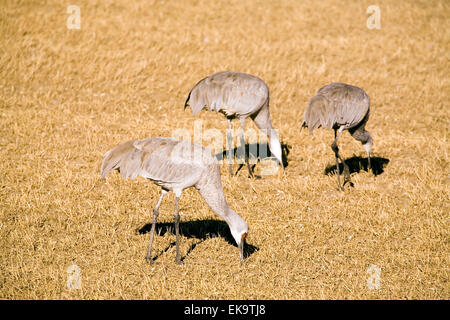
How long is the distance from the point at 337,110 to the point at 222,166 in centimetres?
254

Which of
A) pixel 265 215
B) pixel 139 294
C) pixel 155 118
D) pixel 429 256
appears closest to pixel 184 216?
pixel 265 215

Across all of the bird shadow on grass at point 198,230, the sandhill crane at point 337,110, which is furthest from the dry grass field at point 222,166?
the sandhill crane at point 337,110

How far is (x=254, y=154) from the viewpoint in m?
10.4

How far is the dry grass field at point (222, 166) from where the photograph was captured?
637 centimetres

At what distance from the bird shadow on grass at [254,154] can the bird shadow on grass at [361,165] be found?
36.5 inches

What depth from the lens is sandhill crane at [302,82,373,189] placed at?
8.66m

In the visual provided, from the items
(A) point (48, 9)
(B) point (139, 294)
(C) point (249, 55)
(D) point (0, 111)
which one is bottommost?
(B) point (139, 294)

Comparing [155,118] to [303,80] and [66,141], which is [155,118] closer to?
[66,141]

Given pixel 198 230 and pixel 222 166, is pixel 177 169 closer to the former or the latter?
pixel 198 230

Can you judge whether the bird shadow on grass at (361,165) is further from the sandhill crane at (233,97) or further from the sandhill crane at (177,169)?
the sandhill crane at (177,169)

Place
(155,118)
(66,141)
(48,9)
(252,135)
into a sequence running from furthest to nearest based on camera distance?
(48,9) < (155,118) < (252,135) < (66,141)

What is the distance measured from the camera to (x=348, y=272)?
6453 millimetres

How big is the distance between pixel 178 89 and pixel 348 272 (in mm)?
8921

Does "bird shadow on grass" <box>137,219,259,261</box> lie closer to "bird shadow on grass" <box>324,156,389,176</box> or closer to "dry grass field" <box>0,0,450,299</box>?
"dry grass field" <box>0,0,450,299</box>
